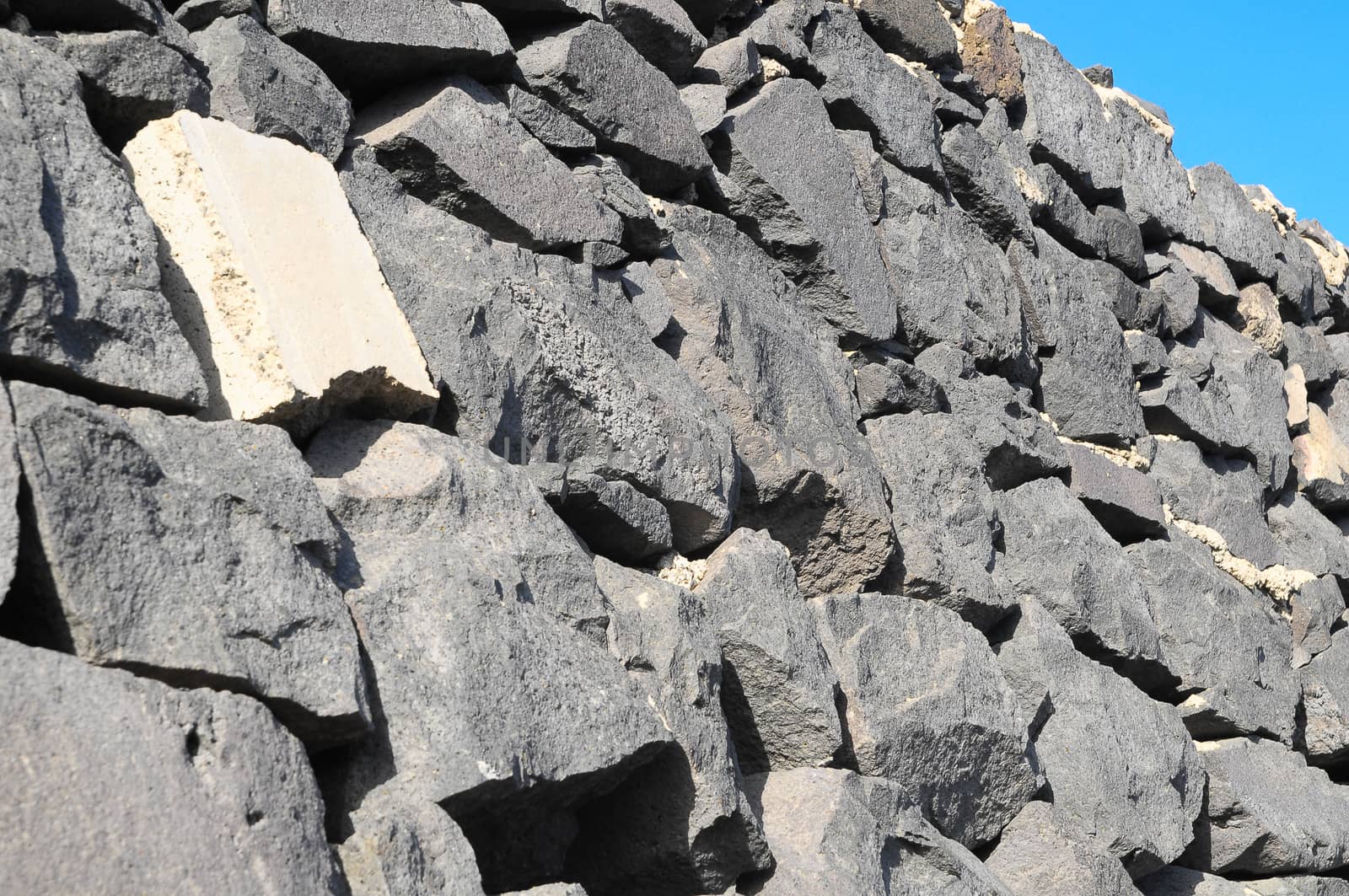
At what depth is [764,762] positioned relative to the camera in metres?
2.66

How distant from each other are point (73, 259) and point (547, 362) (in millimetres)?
961

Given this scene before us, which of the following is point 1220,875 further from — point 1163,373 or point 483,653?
point 483,653

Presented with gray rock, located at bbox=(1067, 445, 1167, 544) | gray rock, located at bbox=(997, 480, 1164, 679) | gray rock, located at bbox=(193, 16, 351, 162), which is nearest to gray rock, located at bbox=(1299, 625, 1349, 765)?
gray rock, located at bbox=(1067, 445, 1167, 544)

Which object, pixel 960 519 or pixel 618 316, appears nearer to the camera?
pixel 618 316

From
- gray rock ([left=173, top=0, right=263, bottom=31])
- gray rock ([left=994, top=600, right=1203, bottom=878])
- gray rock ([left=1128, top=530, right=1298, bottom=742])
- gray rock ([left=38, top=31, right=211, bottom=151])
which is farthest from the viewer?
gray rock ([left=1128, top=530, right=1298, bottom=742])

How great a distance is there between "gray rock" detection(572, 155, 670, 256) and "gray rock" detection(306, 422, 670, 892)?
991 mm

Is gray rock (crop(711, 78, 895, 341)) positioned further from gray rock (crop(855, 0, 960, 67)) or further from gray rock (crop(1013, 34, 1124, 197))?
gray rock (crop(1013, 34, 1124, 197))

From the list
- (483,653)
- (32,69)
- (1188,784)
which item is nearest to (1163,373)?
(1188,784)

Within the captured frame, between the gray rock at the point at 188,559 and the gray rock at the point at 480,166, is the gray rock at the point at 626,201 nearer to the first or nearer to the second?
the gray rock at the point at 480,166

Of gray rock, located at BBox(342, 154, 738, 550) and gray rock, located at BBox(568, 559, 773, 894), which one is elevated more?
gray rock, located at BBox(342, 154, 738, 550)

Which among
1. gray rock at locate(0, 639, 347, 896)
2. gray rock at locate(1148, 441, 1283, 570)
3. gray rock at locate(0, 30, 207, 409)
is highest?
gray rock at locate(1148, 441, 1283, 570)

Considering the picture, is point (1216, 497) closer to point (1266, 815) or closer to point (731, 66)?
point (1266, 815)

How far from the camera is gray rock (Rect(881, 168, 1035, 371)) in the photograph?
4.12m

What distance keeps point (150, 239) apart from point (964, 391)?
2.65 meters
